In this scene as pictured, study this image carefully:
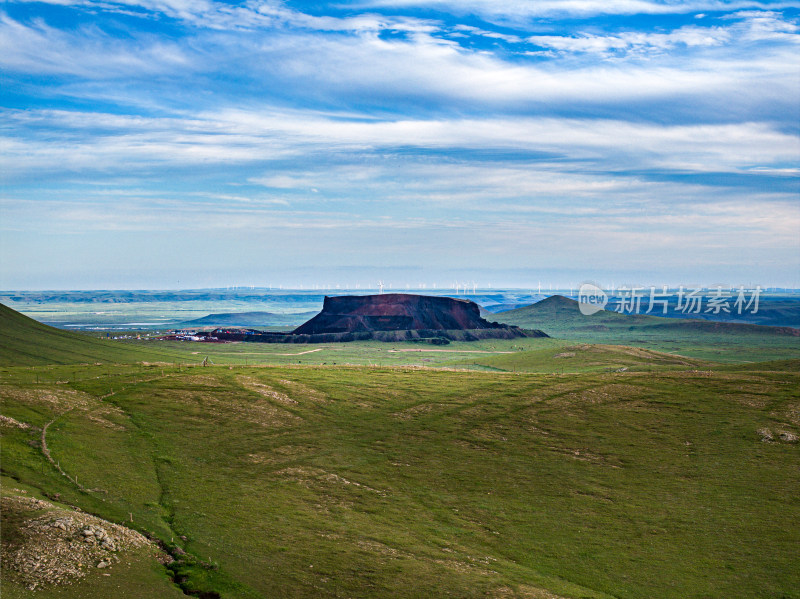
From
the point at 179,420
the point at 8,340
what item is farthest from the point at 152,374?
the point at 8,340

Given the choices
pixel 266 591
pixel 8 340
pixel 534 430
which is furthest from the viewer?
pixel 8 340

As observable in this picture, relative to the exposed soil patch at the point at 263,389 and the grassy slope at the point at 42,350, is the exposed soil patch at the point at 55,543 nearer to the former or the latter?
the exposed soil patch at the point at 263,389

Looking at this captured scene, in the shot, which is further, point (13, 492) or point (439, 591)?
point (13, 492)

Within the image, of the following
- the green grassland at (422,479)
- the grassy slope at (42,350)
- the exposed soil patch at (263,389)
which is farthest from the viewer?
the grassy slope at (42,350)

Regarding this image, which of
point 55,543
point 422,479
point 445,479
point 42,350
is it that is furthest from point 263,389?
point 42,350

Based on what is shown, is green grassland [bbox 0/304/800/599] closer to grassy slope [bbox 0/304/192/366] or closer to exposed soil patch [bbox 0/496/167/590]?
exposed soil patch [bbox 0/496/167/590]

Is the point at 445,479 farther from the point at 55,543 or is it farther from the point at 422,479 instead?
the point at 55,543

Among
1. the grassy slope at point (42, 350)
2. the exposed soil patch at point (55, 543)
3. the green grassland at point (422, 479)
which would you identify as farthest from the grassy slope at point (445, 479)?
the grassy slope at point (42, 350)

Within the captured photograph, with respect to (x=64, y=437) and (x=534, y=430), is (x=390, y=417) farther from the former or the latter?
(x=64, y=437)
